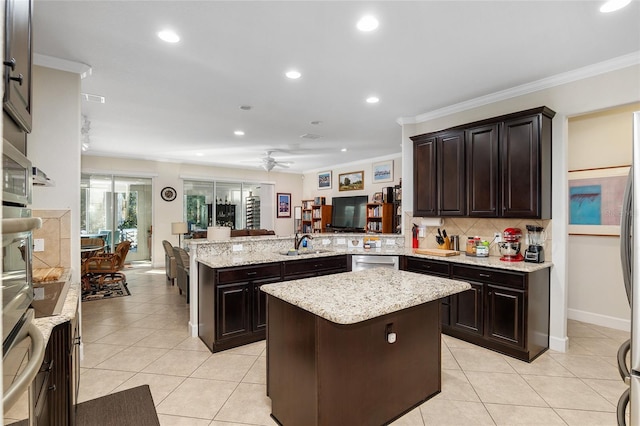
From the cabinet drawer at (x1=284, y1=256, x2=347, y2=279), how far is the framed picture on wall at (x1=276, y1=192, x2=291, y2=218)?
620 centimetres

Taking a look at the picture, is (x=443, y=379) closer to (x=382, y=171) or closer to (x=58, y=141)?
(x=58, y=141)

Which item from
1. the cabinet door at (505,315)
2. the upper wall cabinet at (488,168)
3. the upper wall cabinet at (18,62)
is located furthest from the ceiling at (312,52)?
the cabinet door at (505,315)

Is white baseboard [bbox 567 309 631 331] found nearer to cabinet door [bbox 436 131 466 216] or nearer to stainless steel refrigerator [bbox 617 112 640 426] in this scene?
cabinet door [bbox 436 131 466 216]

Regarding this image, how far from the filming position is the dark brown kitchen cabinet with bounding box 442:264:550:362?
9.78 ft

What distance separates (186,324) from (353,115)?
3.51 meters

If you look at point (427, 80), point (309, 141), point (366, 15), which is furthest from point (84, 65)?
point (309, 141)

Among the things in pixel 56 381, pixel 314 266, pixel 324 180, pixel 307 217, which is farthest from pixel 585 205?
pixel 307 217

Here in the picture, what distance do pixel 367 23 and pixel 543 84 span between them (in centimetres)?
217

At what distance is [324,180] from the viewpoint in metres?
9.79

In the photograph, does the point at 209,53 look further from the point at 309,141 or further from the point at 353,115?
the point at 309,141

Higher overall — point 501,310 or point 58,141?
point 58,141

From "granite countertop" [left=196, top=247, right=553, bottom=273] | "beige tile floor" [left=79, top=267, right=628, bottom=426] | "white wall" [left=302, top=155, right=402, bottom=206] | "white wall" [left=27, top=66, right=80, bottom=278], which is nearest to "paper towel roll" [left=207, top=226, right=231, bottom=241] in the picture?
"granite countertop" [left=196, top=247, right=553, bottom=273]

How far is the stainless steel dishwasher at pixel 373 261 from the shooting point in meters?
4.05

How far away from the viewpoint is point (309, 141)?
20.5ft
